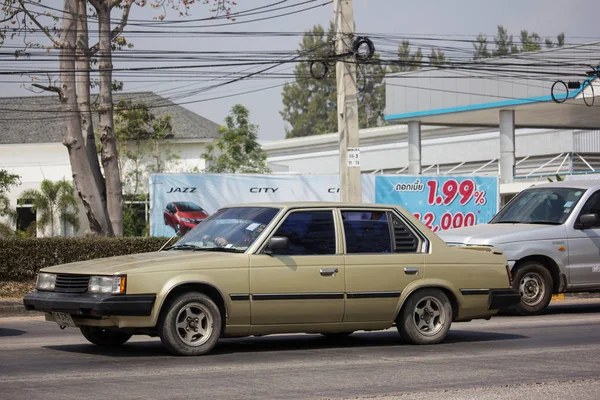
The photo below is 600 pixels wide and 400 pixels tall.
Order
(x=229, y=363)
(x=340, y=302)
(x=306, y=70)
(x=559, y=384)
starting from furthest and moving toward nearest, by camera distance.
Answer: (x=306, y=70) → (x=340, y=302) → (x=229, y=363) → (x=559, y=384)

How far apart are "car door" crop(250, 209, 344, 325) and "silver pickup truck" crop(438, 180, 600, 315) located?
4.54 m

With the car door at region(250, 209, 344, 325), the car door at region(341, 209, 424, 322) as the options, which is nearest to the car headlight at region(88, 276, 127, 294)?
the car door at region(250, 209, 344, 325)

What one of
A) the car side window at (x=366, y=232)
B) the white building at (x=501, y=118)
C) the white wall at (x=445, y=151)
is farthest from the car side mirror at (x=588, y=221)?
the white wall at (x=445, y=151)

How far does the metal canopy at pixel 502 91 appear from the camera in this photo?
3312 centimetres

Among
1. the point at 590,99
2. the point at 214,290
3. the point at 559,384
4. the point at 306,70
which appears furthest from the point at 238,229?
the point at 306,70

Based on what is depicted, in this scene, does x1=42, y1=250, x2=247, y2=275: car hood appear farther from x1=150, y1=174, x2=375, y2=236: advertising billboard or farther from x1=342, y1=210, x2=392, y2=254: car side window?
x1=150, y1=174, x2=375, y2=236: advertising billboard

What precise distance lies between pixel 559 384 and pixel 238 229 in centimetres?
377

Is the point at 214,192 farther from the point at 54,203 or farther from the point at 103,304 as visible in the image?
the point at 54,203

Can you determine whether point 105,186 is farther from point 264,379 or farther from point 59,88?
point 264,379

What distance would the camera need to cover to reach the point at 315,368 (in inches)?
352

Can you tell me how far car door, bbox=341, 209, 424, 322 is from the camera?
10344 mm

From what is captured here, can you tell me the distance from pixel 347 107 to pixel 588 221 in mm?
6945

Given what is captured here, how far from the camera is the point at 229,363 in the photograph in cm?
919

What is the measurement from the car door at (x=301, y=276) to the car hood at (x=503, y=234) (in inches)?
179
